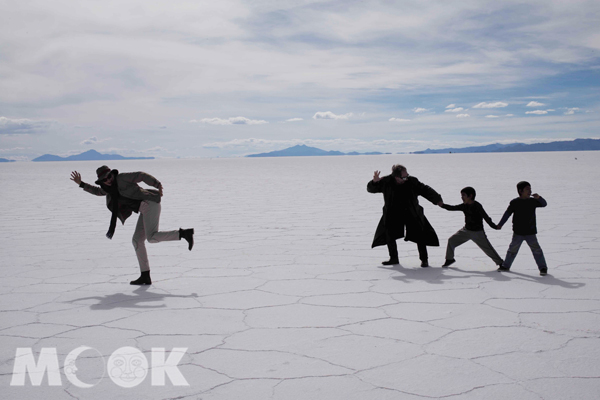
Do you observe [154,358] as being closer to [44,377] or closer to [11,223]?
[44,377]

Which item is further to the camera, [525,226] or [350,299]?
[525,226]

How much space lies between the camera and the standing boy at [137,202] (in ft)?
15.3

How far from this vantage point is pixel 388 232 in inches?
216

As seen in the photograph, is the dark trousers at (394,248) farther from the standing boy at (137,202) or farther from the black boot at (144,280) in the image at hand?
the black boot at (144,280)

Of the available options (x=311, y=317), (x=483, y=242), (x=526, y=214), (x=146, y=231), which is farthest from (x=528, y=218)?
(x=146, y=231)

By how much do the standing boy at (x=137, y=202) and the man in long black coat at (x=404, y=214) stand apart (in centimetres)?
222

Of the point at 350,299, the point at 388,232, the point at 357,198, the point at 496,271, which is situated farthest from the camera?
the point at 357,198

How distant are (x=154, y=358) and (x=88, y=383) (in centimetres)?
39

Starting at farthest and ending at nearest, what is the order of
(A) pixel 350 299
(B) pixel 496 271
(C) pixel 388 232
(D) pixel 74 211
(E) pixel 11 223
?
(D) pixel 74 211 → (E) pixel 11 223 → (C) pixel 388 232 → (B) pixel 496 271 → (A) pixel 350 299

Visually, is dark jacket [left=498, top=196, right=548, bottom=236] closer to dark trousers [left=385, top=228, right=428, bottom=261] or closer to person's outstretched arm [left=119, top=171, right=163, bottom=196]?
dark trousers [left=385, top=228, right=428, bottom=261]

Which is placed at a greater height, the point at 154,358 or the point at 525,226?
the point at 525,226

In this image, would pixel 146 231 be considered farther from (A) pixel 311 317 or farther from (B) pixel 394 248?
(B) pixel 394 248

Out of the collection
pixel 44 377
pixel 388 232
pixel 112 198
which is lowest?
pixel 44 377

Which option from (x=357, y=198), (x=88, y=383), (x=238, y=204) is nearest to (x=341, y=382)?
(x=88, y=383)
